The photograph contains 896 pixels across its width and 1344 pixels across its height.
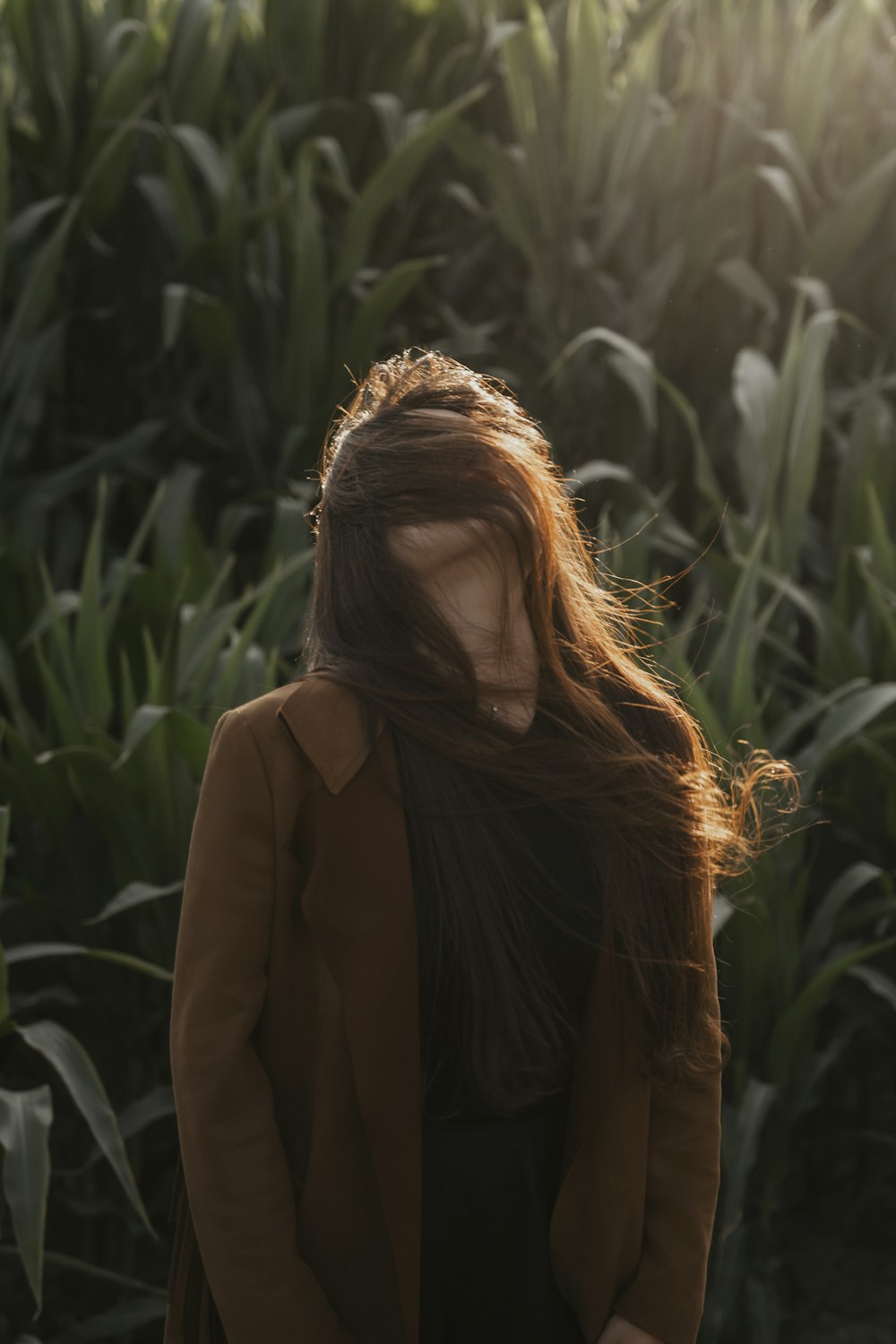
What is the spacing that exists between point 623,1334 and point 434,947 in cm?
25

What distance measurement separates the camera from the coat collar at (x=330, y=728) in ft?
2.21

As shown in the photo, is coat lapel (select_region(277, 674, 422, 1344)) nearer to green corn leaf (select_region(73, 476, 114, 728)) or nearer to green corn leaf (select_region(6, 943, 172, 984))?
green corn leaf (select_region(6, 943, 172, 984))

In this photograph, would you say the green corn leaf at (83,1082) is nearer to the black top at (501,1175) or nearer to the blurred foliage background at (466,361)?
the blurred foliage background at (466,361)

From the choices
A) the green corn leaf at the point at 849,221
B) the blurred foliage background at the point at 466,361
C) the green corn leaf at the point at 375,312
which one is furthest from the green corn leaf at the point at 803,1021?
the green corn leaf at the point at 849,221

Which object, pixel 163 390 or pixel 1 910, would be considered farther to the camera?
pixel 163 390

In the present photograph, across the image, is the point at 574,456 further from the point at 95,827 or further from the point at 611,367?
the point at 95,827

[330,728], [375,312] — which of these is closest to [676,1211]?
[330,728]

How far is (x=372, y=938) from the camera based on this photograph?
672 mm

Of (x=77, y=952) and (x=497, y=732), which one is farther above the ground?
(x=497, y=732)

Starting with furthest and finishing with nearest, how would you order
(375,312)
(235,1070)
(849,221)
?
(849,221), (375,312), (235,1070)

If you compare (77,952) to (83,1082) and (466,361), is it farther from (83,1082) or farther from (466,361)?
(466,361)

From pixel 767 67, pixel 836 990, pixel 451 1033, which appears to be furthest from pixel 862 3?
pixel 451 1033

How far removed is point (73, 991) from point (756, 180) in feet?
5.16

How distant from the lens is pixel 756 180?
6.99 ft
